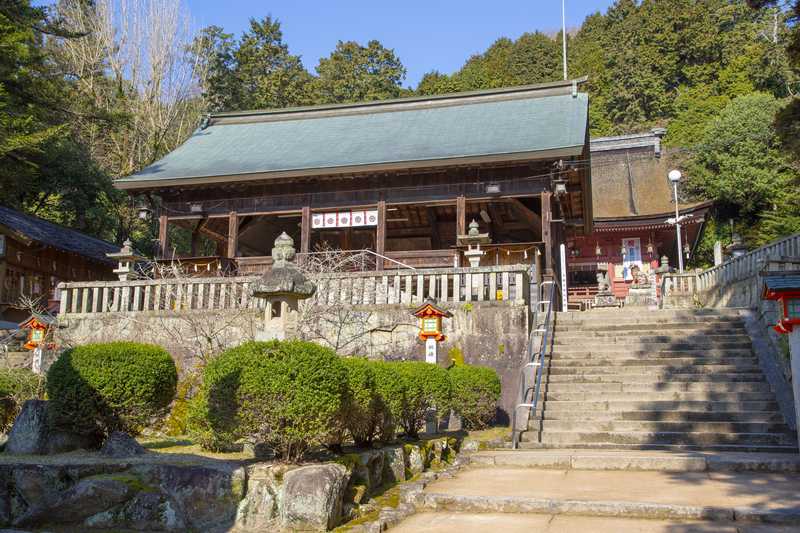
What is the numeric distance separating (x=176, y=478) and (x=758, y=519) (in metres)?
4.94

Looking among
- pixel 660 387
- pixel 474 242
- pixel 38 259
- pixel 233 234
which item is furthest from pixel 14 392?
pixel 38 259

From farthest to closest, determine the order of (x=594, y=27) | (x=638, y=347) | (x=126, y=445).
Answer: (x=594, y=27)
(x=638, y=347)
(x=126, y=445)

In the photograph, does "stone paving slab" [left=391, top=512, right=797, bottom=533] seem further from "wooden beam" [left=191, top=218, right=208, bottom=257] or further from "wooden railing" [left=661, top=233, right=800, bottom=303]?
"wooden beam" [left=191, top=218, right=208, bottom=257]

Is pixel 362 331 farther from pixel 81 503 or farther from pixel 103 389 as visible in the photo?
pixel 81 503

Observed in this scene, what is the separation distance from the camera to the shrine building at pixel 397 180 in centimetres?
1734

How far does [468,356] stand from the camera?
12.7 metres

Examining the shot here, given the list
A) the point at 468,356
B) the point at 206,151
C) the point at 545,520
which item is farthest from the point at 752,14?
the point at 545,520

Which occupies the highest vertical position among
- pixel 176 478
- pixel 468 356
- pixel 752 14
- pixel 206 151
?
pixel 752 14

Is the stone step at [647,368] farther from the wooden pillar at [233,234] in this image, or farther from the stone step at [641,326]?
the wooden pillar at [233,234]

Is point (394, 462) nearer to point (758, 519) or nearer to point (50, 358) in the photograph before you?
point (758, 519)

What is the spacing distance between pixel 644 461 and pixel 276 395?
15.8 ft

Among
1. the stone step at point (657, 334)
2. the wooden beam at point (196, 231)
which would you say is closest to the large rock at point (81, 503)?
the stone step at point (657, 334)

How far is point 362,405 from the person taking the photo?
6785 millimetres

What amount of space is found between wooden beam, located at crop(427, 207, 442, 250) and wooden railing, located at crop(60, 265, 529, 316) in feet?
25.0
